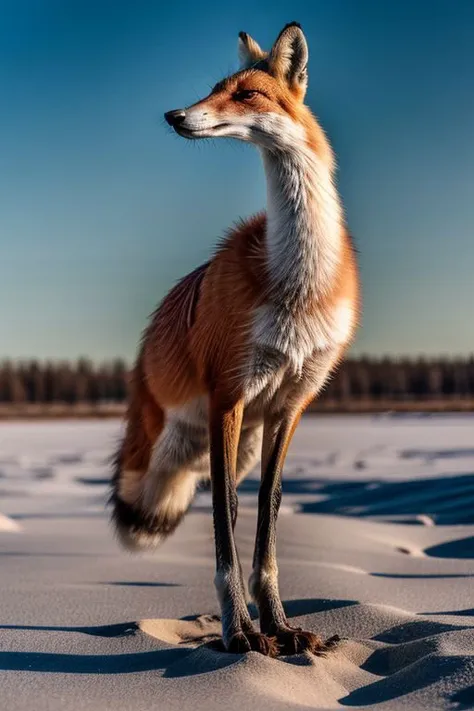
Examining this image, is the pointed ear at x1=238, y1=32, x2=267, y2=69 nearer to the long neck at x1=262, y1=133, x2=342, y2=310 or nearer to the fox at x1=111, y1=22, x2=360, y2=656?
the fox at x1=111, y1=22, x2=360, y2=656

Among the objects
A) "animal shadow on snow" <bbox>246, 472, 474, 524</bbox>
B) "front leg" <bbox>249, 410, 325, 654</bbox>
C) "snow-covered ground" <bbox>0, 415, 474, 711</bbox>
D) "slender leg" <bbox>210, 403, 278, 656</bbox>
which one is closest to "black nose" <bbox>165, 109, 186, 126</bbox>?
"slender leg" <bbox>210, 403, 278, 656</bbox>

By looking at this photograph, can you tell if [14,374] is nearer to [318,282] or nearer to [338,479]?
[338,479]

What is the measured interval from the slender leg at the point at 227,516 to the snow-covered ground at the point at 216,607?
0.19 metres

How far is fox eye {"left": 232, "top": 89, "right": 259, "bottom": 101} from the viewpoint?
3.61m

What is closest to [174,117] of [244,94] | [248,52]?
[244,94]

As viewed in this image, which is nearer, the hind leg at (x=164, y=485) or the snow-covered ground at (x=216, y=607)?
the snow-covered ground at (x=216, y=607)

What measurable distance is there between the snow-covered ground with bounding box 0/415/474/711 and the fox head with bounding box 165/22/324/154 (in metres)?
2.00

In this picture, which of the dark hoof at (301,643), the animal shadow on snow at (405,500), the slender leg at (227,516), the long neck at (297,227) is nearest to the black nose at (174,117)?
the long neck at (297,227)

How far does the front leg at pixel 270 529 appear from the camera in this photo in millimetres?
3885

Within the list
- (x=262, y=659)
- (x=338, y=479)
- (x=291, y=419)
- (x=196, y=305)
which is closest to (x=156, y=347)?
(x=196, y=305)

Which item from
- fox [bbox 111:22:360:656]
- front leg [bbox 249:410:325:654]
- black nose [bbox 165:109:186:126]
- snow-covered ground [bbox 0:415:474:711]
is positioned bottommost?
snow-covered ground [bbox 0:415:474:711]

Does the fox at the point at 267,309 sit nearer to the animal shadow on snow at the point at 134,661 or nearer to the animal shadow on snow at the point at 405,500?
the animal shadow on snow at the point at 134,661

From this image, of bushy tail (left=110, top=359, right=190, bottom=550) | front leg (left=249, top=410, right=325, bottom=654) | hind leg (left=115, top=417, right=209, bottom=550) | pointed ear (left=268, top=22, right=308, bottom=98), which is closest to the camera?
pointed ear (left=268, top=22, right=308, bottom=98)

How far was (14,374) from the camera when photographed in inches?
3605
